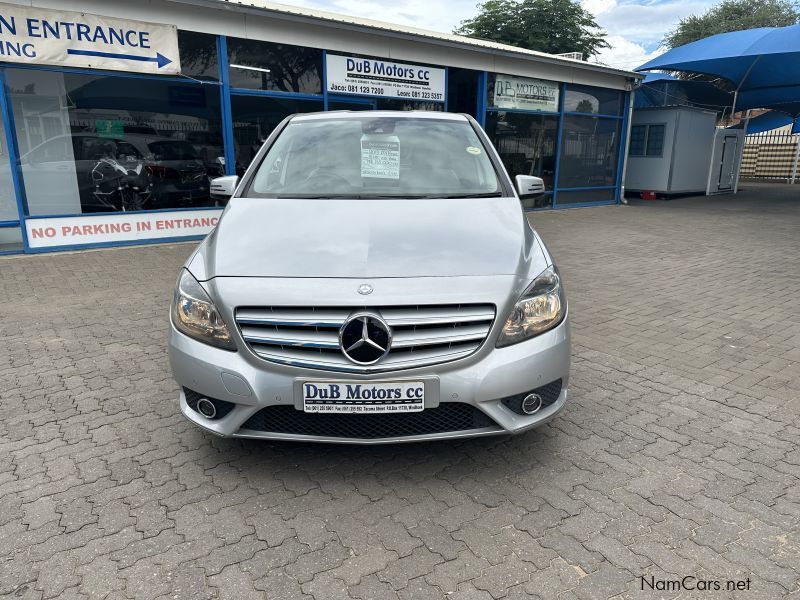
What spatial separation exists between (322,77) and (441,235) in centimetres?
896

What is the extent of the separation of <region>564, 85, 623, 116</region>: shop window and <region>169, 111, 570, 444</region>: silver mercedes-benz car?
1356 cm

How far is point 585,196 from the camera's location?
1616 centimetres

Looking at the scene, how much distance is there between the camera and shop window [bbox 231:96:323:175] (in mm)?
10211

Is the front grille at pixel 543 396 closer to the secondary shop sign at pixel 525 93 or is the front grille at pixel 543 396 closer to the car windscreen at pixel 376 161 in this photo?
the car windscreen at pixel 376 161

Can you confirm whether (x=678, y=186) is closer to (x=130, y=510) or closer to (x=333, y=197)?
(x=333, y=197)

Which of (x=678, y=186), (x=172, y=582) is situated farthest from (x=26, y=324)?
(x=678, y=186)

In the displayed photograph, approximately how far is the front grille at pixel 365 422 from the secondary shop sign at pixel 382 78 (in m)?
9.58

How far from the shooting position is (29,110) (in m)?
8.75

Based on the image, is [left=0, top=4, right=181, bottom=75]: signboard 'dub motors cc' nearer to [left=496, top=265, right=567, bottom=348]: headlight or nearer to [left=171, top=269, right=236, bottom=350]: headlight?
[left=171, top=269, right=236, bottom=350]: headlight

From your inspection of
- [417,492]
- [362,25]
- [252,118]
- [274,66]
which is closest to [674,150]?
[362,25]

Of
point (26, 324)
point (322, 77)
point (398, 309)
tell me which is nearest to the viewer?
point (398, 309)

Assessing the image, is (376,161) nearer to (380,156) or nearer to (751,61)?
(380,156)

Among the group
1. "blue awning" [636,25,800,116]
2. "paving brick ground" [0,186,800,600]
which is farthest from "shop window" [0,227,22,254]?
"blue awning" [636,25,800,116]

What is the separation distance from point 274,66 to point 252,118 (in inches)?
40.1
